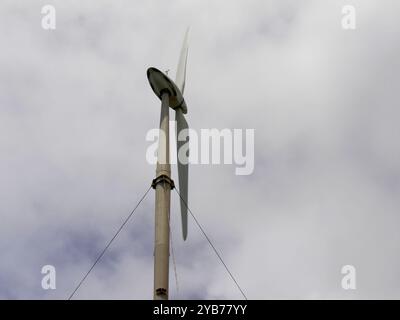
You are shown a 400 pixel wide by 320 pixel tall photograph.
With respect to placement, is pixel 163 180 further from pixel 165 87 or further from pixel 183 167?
pixel 165 87

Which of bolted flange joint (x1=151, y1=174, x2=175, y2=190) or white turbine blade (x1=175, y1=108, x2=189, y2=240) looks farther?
white turbine blade (x1=175, y1=108, x2=189, y2=240)

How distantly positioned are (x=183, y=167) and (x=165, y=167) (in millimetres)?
3806

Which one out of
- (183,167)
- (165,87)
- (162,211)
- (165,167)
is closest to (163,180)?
(165,167)

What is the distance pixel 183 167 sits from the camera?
41.3 m

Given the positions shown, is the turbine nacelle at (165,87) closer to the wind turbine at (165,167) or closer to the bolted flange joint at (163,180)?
the wind turbine at (165,167)

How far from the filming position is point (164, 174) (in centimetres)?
A: 3719

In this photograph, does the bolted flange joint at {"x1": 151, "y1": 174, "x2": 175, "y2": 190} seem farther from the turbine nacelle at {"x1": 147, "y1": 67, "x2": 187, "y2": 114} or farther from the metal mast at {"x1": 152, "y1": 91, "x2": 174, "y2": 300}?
the turbine nacelle at {"x1": 147, "y1": 67, "x2": 187, "y2": 114}

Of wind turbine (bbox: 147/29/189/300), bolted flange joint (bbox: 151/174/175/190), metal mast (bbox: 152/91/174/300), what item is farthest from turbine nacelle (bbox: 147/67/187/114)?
bolted flange joint (bbox: 151/174/175/190)

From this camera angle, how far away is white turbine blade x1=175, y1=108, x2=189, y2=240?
40.7 m

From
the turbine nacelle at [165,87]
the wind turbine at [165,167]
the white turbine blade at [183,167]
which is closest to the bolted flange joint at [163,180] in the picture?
the wind turbine at [165,167]
